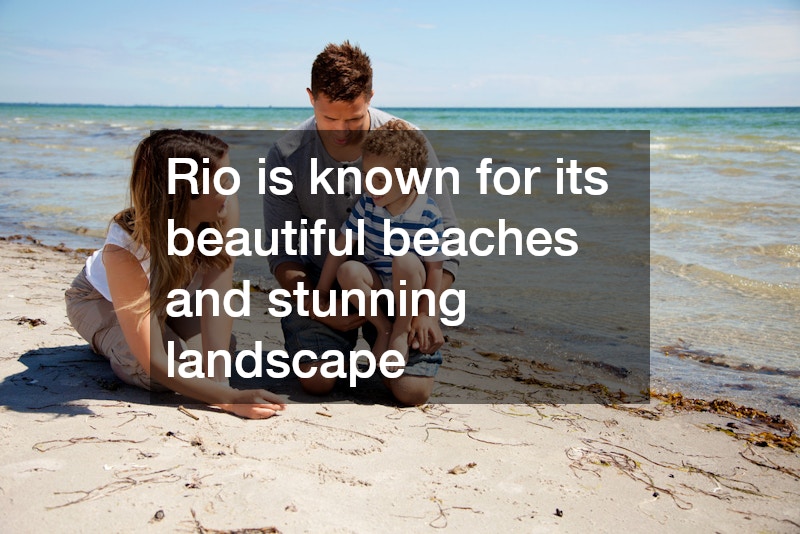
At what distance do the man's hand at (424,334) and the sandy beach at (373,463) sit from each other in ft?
0.91

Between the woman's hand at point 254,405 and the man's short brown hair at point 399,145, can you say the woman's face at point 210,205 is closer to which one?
the man's short brown hair at point 399,145

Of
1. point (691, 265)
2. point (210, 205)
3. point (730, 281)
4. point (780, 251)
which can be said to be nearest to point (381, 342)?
point (210, 205)

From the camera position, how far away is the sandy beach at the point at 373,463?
2197mm

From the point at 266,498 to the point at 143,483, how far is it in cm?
40

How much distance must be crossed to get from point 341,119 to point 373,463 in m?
1.59

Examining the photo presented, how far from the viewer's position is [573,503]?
7.80 ft

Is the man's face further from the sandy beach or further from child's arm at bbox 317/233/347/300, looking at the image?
the sandy beach

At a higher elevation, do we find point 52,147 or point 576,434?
point 52,147

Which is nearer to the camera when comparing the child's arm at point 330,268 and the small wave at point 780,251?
the child's arm at point 330,268

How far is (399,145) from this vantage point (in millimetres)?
3238

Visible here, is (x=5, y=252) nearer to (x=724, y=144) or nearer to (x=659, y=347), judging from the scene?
(x=659, y=347)

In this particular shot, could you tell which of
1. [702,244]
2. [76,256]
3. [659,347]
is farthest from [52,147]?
[659,347]

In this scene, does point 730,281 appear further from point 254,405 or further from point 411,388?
point 254,405

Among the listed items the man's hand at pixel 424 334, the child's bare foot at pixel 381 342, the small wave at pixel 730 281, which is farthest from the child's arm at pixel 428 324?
the small wave at pixel 730 281
